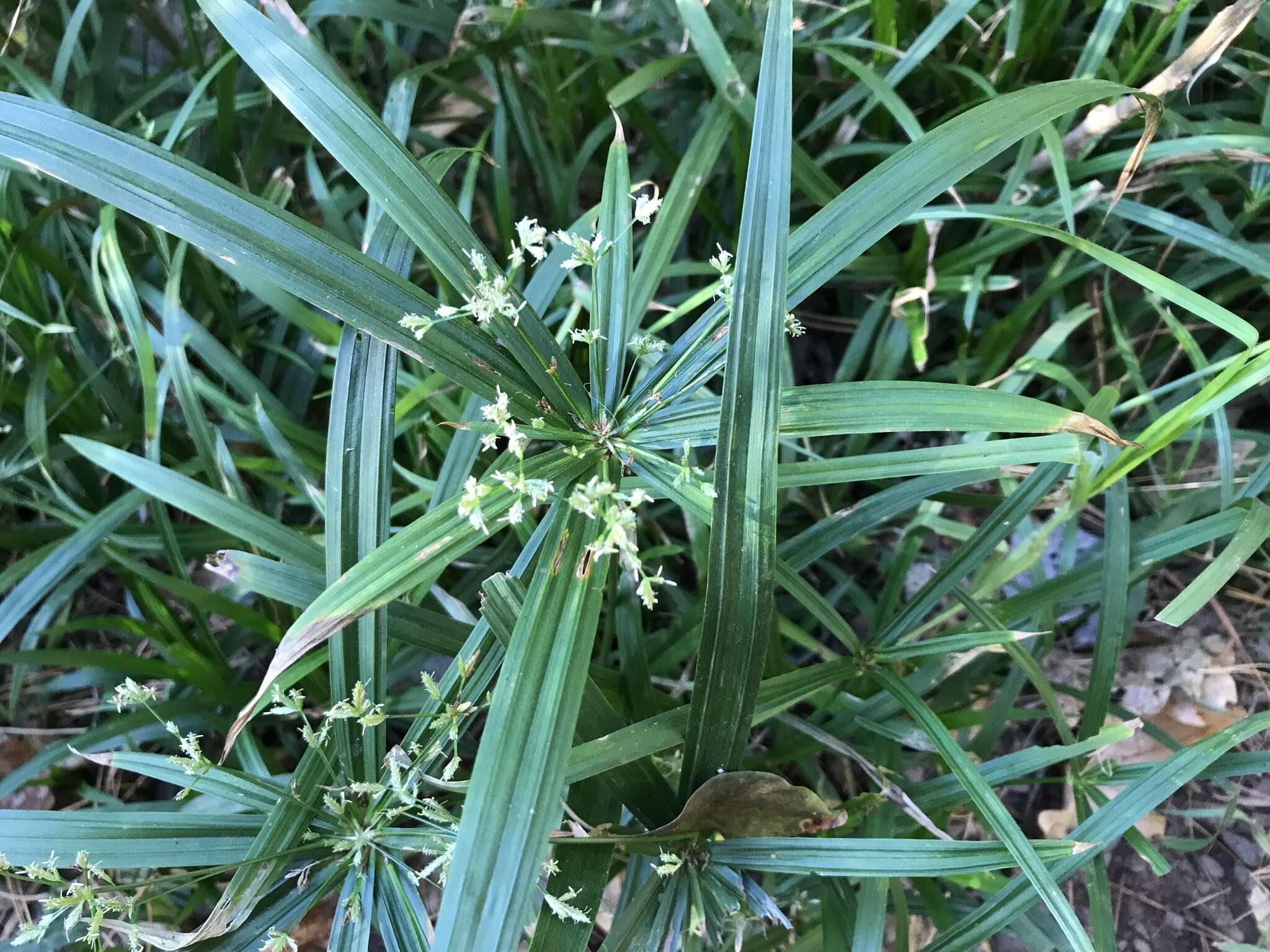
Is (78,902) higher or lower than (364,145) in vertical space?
lower

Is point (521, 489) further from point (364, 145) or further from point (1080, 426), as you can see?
point (1080, 426)

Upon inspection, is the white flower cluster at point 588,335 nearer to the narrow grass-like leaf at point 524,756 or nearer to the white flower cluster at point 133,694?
the narrow grass-like leaf at point 524,756

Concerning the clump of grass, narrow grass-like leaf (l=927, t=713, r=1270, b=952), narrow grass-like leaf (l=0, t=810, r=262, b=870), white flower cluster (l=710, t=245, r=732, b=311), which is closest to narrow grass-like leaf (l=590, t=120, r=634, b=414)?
the clump of grass

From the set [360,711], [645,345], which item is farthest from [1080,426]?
[360,711]

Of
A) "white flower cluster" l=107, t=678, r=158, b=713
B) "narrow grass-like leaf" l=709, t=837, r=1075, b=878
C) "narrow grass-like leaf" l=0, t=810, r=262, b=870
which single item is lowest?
"narrow grass-like leaf" l=0, t=810, r=262, b=870

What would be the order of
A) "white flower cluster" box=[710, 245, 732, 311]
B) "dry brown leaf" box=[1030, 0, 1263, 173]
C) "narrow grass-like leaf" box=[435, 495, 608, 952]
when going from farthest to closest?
"dry brown leaf" box=[1030, 0, 1263, 173] < "white flower cluster" box=[710, 245, 732, 311] < "narrow grass-like leaf" box=[435, 495, 608, 952]

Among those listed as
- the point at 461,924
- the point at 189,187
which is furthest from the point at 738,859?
the point at 189,187

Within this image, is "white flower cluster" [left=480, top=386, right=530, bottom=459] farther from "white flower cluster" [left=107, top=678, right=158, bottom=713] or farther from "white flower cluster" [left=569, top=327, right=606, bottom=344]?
"white flower cluster" [left=107, top=678, right=158, bottom=713]

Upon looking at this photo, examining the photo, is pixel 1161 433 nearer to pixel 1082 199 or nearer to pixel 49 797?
pixel 1082 199
